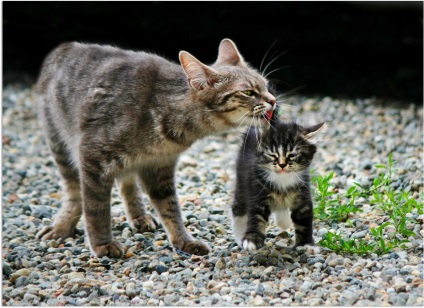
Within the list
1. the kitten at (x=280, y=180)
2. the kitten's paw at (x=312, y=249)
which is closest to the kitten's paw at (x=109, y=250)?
the kitten at (x=280, y=180)

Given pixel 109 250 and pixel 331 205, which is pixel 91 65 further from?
pixel 331 205

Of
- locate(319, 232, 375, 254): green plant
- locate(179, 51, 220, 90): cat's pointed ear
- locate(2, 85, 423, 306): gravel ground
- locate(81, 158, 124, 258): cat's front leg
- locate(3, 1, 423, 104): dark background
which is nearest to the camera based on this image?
locate(2, 85, 423, 306): gravel ground

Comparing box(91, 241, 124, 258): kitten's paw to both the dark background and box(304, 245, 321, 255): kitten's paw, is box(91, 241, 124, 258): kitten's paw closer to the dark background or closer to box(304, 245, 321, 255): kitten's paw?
box(304, 245, 321, 255): kitten's paw

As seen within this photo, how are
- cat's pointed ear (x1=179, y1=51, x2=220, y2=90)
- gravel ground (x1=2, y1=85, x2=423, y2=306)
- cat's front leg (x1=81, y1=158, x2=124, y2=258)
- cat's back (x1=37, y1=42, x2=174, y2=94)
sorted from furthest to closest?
1. cat's back (x1=37, y1=42, x2=174, y2=94)
2. cat's front leg (x1=81, y1=158, x2=124, y2=258)
3. cat's pointed ear (x1=179, y1=51, x2=220, y2=90)
4. gravel ground (x1=2, y1=85, x2=423, y2=306)

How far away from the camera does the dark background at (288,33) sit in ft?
32.9

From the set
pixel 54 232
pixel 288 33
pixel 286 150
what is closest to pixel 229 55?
pixel 286 150

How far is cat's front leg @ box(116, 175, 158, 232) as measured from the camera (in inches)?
221

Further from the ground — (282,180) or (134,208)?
(282,180)

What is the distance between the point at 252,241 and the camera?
4617mm

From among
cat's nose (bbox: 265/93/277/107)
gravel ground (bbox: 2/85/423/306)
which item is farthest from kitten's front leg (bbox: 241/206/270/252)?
cat's nose (bbox: 265/93/277/107)

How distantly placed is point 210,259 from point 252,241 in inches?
12.9

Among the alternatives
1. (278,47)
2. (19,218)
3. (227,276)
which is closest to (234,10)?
(278,47)

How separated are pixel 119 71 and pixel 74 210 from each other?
1.26 m

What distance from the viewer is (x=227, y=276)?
436 cm
